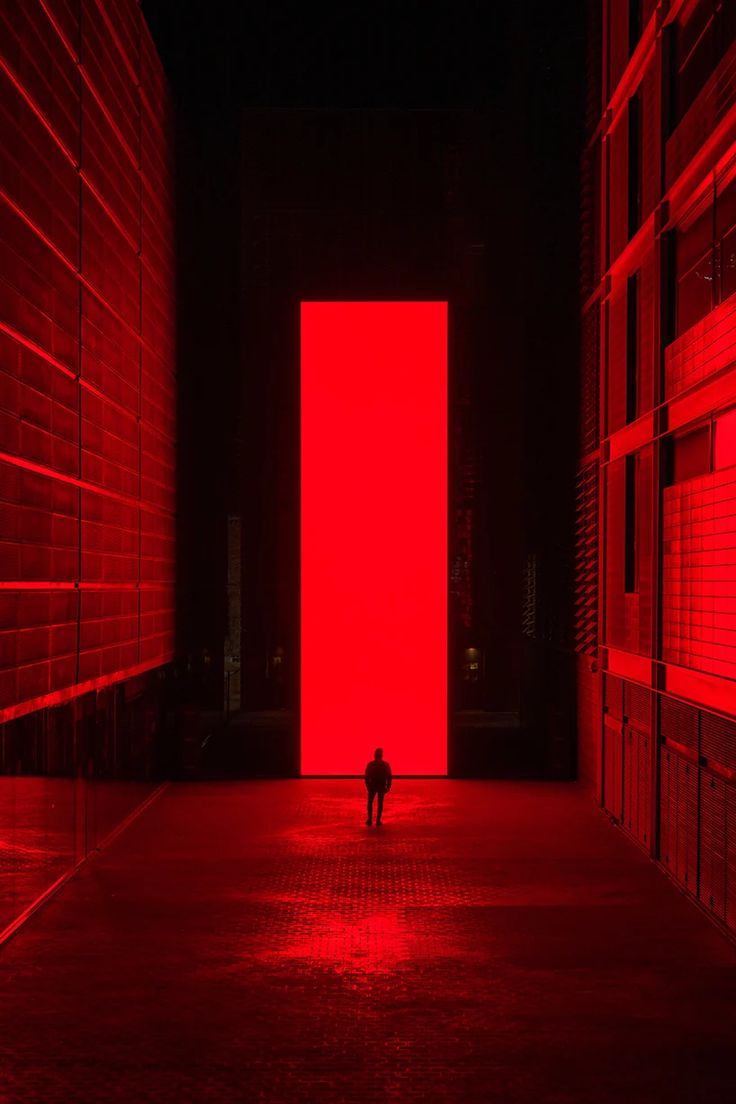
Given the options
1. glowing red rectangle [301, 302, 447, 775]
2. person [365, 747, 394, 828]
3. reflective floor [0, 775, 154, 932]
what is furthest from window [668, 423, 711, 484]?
reflective floor [0, 775, 154, 932]

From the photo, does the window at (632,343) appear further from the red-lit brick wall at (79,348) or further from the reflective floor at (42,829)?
the reflective floor at (42,829)

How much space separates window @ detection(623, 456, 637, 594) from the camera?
60.9ft

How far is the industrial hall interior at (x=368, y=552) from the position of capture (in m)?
10.8

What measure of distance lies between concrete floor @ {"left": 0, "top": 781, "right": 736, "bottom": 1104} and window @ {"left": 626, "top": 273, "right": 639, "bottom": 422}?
6.90m

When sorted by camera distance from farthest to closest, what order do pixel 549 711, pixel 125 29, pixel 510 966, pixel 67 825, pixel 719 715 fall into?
pixel 549 711 < pixel 125 29 < pixel 67 825 < pixel 719 715 < pixel 510 966

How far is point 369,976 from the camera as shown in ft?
37.0

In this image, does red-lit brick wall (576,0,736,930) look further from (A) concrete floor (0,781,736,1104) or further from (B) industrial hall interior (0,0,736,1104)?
(A) concrete floor (0,781,736,1104)

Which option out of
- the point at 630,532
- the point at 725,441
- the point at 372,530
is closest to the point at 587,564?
the point at 630,532

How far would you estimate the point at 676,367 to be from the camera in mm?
15500

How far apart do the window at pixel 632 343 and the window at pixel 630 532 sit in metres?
0.86

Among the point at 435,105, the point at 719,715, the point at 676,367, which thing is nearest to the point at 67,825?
the point at 719,715

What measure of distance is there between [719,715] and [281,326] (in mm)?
14570

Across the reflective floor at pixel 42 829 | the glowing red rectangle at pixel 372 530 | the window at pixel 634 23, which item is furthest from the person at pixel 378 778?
the window at pixel 634 23

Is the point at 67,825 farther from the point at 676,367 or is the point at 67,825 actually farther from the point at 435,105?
the point at 435,105
